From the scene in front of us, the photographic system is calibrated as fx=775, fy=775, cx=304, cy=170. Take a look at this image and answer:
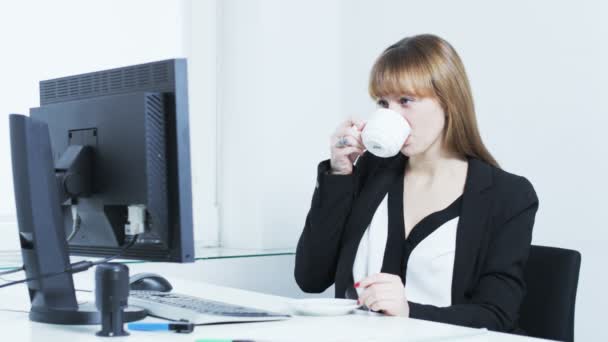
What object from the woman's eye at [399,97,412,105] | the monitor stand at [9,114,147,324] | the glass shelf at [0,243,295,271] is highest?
the woman's eye at [399,97,412,105]

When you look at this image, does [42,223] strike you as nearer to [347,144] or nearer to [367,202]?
[347,144]

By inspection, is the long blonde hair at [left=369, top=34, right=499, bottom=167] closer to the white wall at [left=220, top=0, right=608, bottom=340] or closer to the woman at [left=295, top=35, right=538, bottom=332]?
the woman at [left=295, top=35, right=538, bottom=332]

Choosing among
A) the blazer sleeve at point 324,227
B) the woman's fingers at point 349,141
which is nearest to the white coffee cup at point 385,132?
the woman's fingers at point 349,141

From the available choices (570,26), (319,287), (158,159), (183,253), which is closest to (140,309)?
(183,253)

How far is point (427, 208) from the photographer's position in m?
1.83

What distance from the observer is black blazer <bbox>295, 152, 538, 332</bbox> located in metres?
1.58

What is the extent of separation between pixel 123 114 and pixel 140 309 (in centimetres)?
34

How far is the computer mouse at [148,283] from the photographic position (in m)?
1.56

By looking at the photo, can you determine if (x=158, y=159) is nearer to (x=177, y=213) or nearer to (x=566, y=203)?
(x=177, y=213)

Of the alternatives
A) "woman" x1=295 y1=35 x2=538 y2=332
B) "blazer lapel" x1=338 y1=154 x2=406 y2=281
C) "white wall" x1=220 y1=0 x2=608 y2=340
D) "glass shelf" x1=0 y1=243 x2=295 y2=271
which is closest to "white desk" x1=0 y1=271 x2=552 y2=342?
"woman" x1=295 y1=35 x2=538 y2=332

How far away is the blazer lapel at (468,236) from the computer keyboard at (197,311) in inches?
21.2

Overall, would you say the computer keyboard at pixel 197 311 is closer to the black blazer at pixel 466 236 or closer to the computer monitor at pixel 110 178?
the computer monitor at pixel 110 178

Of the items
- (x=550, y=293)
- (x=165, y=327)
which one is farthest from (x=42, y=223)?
(x=550, y=293)

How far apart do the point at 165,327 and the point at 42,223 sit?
0.26m
